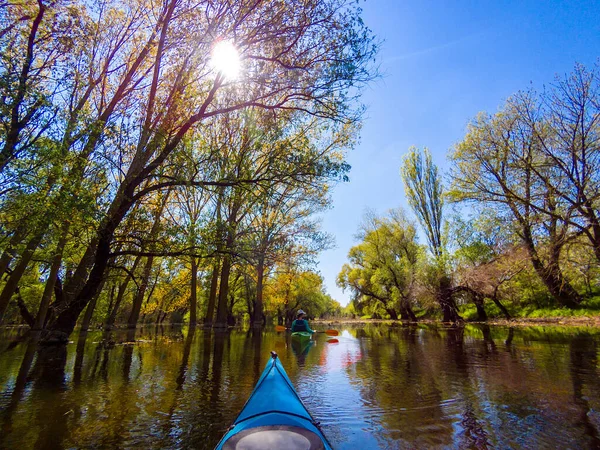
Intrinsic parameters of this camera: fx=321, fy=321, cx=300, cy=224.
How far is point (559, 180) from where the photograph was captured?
18.1 m

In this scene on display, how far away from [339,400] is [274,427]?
360 cm

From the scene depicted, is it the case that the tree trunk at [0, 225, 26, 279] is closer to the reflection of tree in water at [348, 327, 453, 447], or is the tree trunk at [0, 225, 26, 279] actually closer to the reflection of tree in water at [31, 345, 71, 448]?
the reflection of tree in water at [31, 345, 71, 448]

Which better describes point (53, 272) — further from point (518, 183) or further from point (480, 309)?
point (480, 309)

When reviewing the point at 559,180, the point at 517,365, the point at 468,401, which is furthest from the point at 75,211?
the point at 559,180

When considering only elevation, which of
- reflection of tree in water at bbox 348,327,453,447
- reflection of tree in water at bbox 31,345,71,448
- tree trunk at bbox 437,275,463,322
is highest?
tree trunk at bbox 437,275,463,322

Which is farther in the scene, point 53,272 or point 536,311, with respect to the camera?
point 536,311

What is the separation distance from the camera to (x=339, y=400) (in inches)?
250

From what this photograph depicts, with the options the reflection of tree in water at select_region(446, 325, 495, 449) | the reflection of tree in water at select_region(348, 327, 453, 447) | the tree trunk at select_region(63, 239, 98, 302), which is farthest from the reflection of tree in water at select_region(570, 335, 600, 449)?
the tree trunk at select_region(63, 239, 98, 302)

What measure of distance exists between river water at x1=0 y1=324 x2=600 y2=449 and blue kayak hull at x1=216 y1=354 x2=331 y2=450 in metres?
1.18

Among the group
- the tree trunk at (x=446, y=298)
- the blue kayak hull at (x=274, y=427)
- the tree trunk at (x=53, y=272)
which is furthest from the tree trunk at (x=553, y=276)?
the tree trunk at (x=53, y=272)

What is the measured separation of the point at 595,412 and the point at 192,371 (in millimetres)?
8955

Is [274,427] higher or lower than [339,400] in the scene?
higher

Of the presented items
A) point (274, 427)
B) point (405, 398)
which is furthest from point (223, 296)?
point (274, 427)

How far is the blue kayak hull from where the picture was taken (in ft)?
9.69
